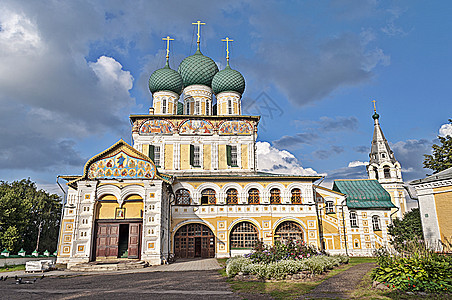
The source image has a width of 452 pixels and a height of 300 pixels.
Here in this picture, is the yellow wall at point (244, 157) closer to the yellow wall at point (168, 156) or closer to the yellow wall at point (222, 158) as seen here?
the yellow wall at point (222, 158)

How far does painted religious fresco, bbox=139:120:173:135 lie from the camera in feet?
91.6

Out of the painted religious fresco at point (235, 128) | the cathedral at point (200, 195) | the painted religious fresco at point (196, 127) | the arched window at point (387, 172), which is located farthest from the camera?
the arched window at point (387, 172)

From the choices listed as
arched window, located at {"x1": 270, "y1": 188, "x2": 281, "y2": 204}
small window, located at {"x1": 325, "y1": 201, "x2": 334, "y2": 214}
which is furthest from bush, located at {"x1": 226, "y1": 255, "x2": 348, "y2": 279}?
small window, located at {"x1": 325, "y1": 201, "x2": 334, "y2": 214}

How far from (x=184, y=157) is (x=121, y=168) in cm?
906

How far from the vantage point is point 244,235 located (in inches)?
936

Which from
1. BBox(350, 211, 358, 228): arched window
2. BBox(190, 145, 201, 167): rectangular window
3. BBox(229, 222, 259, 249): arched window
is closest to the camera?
BBox(229, 222, 259, 249): arched window

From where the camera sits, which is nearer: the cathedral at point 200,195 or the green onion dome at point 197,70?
the cathedral at point 200,195

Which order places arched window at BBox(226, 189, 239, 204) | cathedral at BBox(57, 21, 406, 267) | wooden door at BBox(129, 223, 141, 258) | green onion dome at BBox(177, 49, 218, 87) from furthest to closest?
1. green onion dome at BBox(177, 49, 218, 87)
2. arched window at BBox(226, 189, 239, 204)
3. cathedral at BBox(57, 21, 406, 267)
4. wooden door at BBox(129, 223, 141, 258)

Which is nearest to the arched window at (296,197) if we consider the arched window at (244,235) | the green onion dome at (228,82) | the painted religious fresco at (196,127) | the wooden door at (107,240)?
the arched window at (244,235)

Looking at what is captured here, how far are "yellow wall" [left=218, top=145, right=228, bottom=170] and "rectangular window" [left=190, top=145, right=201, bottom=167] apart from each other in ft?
5.61

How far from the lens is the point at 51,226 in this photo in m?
37.5

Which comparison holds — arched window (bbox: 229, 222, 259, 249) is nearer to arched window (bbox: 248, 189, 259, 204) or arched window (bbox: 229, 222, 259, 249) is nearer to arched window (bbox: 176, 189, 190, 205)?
arched window (bbox: 248, 189, 259, 204)

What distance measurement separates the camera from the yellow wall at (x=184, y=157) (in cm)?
Answer: 2728

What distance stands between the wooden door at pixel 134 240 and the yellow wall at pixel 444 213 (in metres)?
14.7
